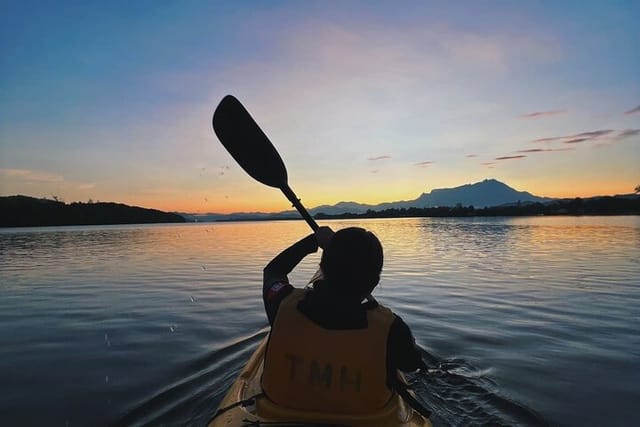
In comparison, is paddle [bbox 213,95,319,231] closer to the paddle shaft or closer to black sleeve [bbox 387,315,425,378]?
the paddle shaft

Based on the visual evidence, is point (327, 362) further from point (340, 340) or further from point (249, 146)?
point (249, 146)

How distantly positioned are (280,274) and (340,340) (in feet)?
3.04

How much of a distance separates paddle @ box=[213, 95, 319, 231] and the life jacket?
2759mm

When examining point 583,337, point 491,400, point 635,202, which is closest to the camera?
point 491,400

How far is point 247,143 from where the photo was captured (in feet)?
18.4

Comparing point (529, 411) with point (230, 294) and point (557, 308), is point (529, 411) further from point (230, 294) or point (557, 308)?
point (230, 294)

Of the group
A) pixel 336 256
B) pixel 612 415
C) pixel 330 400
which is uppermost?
pixel 336 256

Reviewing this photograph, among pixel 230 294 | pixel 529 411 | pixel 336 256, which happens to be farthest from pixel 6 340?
pixel 529 411

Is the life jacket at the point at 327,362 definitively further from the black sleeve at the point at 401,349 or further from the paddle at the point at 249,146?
the paddle at the point at 249,146

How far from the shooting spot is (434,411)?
4977mm

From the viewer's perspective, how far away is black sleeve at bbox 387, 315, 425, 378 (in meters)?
2.64

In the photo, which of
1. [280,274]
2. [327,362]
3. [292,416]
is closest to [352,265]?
[327,362]

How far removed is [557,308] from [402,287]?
434cm

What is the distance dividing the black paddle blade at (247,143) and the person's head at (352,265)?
10.8 feet
